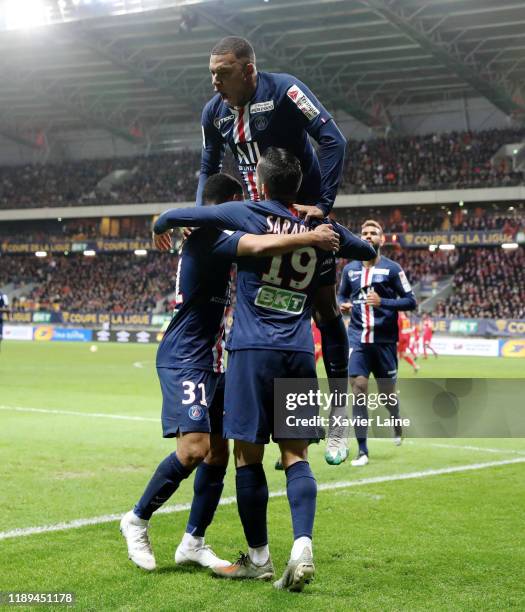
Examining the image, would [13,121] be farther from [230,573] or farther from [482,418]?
[230,573]

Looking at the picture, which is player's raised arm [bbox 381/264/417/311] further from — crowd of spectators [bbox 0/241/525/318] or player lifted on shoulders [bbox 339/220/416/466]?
crowd of spectators [bbox 0/241/525/318]

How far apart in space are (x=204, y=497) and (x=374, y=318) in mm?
4855

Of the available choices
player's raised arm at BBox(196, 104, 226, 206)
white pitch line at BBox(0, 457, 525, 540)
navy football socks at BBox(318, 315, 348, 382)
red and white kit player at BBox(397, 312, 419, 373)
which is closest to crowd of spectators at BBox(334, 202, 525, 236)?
red and white kit player at BBox(397, 312, 419, 373)

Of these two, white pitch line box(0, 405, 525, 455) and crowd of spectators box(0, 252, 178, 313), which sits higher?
crowd of spectators box(0, 252, 178, 313)

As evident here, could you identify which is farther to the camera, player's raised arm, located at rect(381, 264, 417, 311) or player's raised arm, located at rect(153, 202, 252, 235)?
player's raised arm, located at rect(381, 264, 417, 311)

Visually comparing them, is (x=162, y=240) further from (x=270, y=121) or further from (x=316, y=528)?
(x=316, y=528)

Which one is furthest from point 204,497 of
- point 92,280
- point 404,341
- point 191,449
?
point 92,280

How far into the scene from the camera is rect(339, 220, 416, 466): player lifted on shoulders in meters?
9.54

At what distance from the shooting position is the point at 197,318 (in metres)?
5.03

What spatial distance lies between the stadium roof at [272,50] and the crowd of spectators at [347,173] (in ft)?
7.14

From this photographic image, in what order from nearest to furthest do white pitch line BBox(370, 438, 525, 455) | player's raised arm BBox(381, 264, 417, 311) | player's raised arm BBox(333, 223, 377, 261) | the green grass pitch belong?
the green grass pitch, player's raised arm BBox(333, 223, 377, 261), player's raised arm BBox(381, 264, 417, 311), white pitch line BBox(370, 438, 525, 455)

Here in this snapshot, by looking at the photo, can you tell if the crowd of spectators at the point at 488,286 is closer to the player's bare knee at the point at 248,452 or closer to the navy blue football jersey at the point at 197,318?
the navy blue football jersey at the point at 197,318

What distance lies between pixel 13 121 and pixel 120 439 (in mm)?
51428

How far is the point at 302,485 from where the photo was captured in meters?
4.49
